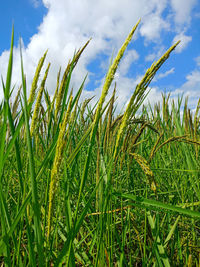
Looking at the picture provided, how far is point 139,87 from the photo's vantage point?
770 mm

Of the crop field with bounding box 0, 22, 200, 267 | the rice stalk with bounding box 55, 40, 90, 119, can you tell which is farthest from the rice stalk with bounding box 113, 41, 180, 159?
the rice stalk with bounding box 55, 40, 90, 119

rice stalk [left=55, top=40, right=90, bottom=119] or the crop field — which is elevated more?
rice stalk [left=55, top=40, right=90, bottom=119]

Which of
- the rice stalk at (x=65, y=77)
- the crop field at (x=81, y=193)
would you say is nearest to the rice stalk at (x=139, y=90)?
the crop field at (x=81, y=193)

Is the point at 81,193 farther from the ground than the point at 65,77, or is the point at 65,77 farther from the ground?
the point at 65,77

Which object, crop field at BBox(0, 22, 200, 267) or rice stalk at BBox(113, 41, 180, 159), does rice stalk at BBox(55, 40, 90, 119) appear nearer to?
crop field at BBox(0, 22, 200, 267)

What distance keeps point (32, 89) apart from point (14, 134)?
7.7 inches

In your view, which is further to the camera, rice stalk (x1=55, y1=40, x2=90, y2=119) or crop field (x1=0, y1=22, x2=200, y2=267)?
rice stalk (x1=55, y1=40, x2=90, y2=119)

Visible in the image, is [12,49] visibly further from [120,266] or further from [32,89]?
[120,266]

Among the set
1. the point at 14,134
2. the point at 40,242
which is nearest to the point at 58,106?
the point at 14,134

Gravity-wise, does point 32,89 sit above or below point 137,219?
above

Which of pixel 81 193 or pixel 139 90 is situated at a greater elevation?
pixel 139 90

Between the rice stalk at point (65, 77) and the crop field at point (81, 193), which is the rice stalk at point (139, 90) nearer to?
the crop field at point (81, 193)

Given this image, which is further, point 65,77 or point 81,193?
point 65,77

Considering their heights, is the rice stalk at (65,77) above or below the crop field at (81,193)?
above
